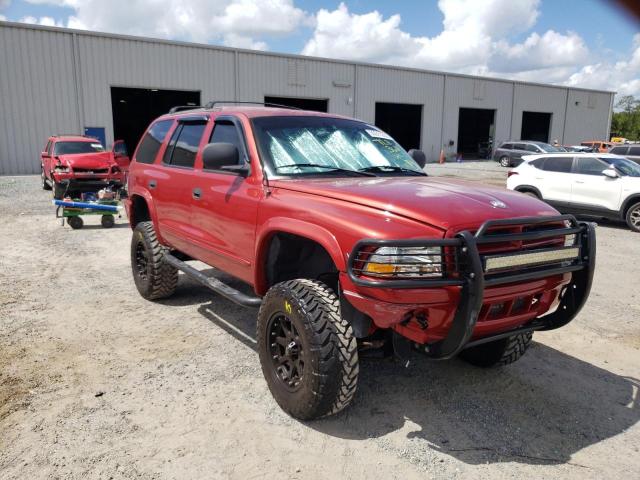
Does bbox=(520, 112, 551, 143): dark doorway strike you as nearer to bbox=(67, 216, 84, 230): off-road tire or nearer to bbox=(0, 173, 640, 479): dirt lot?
bbox=(67, 216, 84, 230): off-road tire

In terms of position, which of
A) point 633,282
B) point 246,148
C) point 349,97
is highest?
point 349,97

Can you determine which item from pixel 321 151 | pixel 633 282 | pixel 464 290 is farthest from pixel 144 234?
pixel 633 282

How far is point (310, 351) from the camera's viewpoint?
3.20 m

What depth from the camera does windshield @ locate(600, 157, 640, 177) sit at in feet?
37.9

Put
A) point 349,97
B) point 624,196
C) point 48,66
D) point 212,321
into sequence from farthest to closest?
point 349,97, point 48,66, point 624,196, point 212,321

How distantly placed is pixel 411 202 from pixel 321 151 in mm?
1394

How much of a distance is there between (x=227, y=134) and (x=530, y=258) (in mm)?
2731

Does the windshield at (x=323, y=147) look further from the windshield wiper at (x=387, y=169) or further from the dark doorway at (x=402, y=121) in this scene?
the dark doorway at (x=402, y=121)

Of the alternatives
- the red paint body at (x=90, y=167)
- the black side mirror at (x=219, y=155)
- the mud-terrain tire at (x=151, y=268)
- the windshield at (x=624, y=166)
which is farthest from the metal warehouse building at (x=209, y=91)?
the black side mirror at (x=219, y=155)

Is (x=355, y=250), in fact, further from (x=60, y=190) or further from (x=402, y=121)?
(x=402, y=121)

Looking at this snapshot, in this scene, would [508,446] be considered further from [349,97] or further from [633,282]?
[349,97]

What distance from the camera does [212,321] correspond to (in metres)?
5.34

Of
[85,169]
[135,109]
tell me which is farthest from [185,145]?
[135,109]

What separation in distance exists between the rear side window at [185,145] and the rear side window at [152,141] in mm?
285
